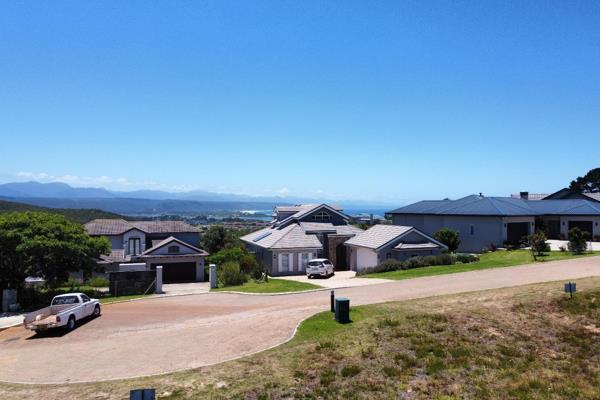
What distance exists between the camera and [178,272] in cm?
4766

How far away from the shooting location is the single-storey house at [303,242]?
46750mm

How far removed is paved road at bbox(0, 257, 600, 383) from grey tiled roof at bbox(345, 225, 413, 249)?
12.6 metres

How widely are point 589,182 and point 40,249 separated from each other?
291ft

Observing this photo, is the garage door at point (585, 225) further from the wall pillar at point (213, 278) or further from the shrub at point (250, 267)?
the wall pillar at point (213, 278)

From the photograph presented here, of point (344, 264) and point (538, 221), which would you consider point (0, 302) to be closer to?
point (344, 264)

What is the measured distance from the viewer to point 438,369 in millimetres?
13805

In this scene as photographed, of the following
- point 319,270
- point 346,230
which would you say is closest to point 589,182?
point 346,230

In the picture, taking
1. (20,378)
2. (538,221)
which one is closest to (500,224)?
(538,221)

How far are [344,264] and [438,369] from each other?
38450 millimetres

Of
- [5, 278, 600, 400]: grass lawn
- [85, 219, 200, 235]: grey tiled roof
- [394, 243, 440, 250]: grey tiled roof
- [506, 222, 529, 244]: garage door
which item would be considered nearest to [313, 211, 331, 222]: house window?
[85, 219, 200, 235]: grey tiled roof

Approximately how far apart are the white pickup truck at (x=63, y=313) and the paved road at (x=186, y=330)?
540mm

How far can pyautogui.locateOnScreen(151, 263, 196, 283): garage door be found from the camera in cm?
4709

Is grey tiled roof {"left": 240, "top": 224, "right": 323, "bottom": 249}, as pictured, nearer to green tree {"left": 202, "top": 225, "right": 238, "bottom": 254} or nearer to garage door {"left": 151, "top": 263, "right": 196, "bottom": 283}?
garage door {"left": 151, "top": 263, "right": 196, "bottom": 283}

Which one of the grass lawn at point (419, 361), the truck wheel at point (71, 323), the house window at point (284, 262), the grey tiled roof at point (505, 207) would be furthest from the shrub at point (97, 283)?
the grey tiled roof at point (505, 207)
